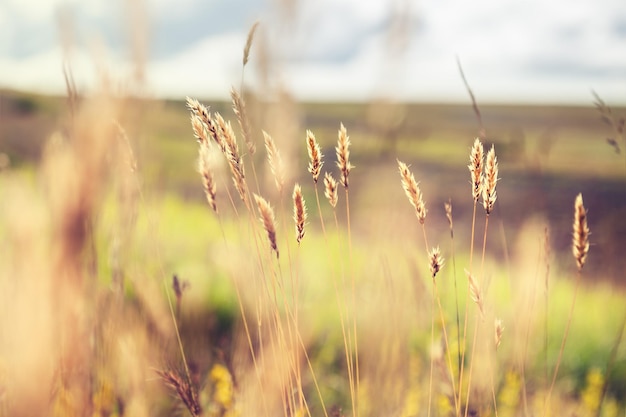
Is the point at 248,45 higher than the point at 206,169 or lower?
higher

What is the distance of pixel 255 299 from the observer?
105 centimetres

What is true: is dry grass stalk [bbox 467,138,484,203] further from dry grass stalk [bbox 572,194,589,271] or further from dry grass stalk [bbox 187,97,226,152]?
dry grass stalk [bbox 187,97,226,152]

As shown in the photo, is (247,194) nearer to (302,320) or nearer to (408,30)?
(302,320)

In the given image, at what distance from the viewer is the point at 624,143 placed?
1242 mm

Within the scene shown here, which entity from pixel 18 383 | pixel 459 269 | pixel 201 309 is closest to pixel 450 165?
pixel 459 269

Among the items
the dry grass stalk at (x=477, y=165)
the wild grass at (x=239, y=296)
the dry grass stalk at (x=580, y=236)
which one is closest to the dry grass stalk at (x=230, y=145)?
the wild grass at (x=239, y=296)

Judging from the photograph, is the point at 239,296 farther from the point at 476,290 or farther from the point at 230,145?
the point at 476,290

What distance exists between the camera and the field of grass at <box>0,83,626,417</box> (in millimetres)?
802

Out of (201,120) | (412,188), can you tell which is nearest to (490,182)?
(412,188)

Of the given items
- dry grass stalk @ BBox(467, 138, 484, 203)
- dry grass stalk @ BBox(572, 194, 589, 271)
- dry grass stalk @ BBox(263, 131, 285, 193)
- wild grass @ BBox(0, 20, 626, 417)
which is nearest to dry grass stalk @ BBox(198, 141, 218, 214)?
wild grass @ BBox(0, 20, 626, 417)

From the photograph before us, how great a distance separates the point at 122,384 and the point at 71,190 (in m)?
1.18

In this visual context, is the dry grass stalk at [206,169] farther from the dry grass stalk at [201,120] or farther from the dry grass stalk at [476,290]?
the dry grass stalk at [476,290]

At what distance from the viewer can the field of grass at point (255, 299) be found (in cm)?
80

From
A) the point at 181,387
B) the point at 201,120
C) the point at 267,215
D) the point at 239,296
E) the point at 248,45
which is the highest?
the point at 248,45
